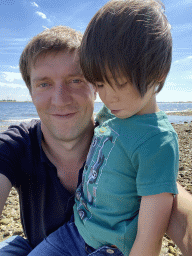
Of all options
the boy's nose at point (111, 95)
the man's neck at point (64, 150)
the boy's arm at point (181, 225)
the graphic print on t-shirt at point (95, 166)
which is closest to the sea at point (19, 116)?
the man's neck at point (64, 150)

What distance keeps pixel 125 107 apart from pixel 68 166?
3.73 feet

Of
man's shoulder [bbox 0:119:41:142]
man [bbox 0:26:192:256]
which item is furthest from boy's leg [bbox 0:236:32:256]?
man's shoulder [bbox 0:119:41:142]

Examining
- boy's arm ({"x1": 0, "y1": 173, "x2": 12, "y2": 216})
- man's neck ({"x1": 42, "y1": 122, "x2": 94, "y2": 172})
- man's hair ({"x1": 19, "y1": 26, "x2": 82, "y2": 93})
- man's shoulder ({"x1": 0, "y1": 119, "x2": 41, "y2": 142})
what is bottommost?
boy's arm ({"x1": 0, "y1": 173, "x2": 12, "y2": 216})

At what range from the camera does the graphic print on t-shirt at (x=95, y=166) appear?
1.55 metres

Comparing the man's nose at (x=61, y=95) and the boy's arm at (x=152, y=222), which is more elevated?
the man's nose at (x=61, y=95)

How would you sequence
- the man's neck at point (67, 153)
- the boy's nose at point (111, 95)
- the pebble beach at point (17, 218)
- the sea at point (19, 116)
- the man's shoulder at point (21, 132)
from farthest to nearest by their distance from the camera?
the sea at point (19, 116), the pebble beach at point (17, 218), the man's neck at point (67, 153), the man's shoulder at point (21, 132), the boy's nose at point (111, 95)

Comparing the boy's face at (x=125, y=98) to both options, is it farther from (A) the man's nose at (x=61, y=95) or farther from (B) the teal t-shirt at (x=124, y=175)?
(A) the man's nose at (x=61, y=95)

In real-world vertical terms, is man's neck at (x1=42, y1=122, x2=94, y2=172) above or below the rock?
above

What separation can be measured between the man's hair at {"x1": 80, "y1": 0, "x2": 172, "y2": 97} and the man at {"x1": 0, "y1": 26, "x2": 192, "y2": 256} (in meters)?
0.71

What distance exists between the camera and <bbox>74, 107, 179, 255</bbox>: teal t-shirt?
1.25 meters

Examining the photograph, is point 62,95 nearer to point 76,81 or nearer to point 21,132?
point 76,81

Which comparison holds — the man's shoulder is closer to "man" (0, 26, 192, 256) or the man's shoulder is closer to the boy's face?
"man" (0, 26, 192, 256)

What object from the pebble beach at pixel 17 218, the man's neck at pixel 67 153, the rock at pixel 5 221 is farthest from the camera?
the rock at pixel 5 221

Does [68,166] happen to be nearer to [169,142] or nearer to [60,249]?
[60,249]
